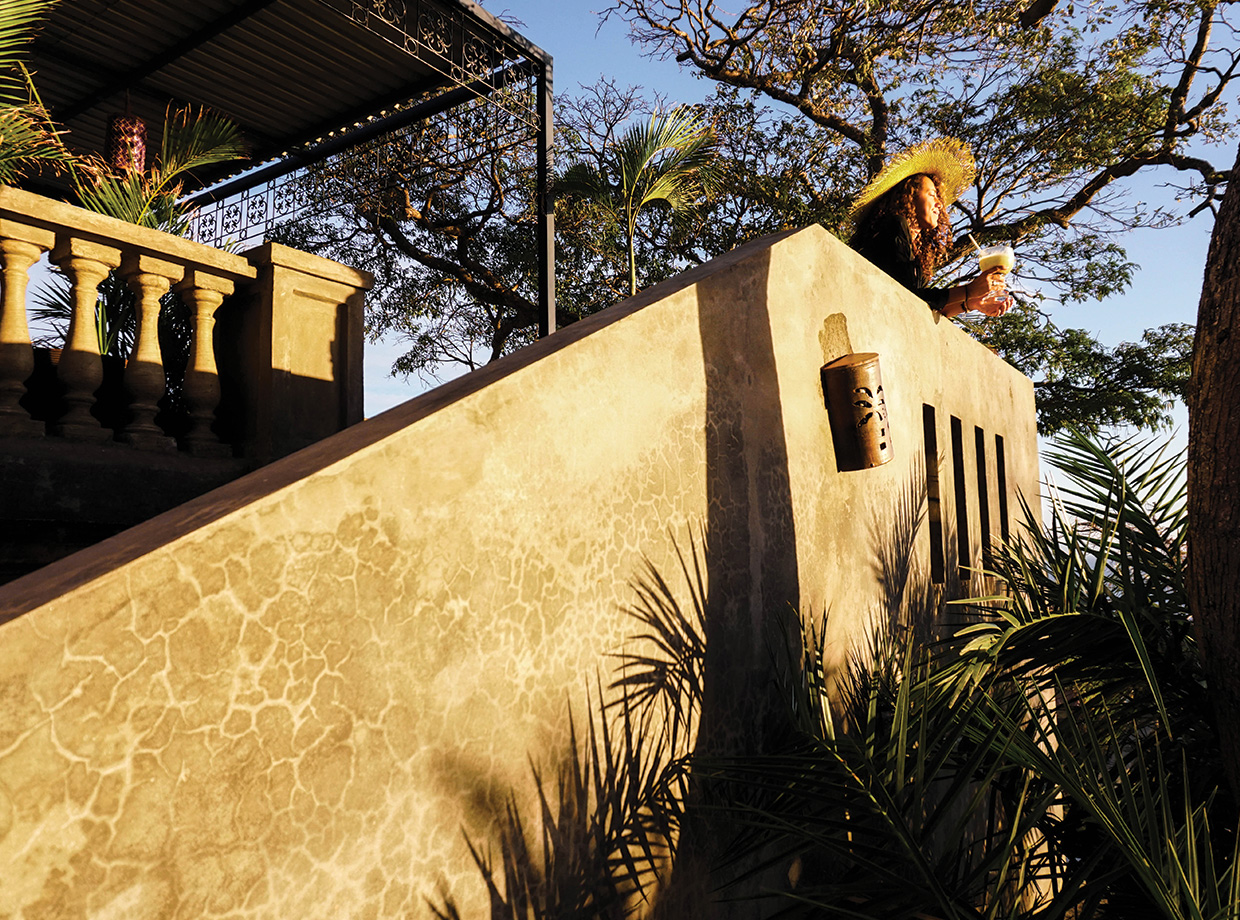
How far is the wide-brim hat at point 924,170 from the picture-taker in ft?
13.0

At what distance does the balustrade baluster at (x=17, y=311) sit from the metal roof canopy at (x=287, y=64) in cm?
392

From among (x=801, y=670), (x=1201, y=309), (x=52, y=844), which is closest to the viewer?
(x=52, y=844)

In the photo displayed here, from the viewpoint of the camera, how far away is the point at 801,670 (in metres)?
2.37

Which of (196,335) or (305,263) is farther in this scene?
(305,263)

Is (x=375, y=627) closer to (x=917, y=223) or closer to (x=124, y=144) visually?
(x=917, y=223)

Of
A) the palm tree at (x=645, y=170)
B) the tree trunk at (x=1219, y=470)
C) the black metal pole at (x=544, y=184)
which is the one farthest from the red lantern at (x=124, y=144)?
the tree trunk at (x=1219, y=470)

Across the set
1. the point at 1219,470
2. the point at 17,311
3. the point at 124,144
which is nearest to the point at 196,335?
Answer: the point at 17,311

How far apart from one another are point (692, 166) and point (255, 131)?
167 inches

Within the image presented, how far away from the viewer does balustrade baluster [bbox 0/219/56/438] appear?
248cm

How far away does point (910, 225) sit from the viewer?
12.9 ft

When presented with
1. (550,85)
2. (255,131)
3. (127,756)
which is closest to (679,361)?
(127,756)

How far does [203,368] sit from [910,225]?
122 inches

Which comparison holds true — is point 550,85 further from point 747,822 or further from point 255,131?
point 747,822

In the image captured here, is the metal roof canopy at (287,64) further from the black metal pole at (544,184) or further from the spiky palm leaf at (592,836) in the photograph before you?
the spiky palm leaf at (592,836)
